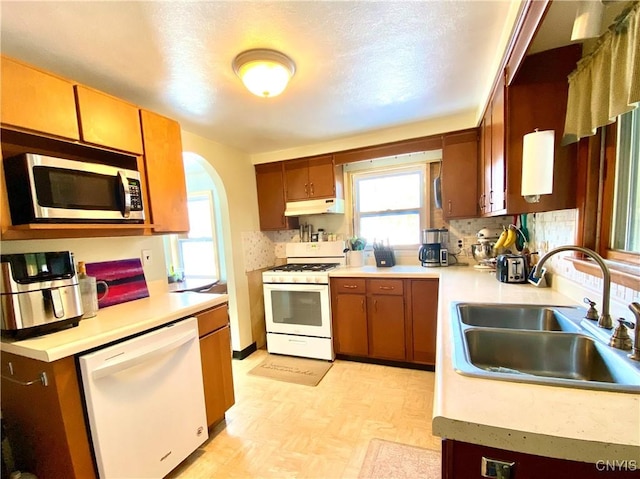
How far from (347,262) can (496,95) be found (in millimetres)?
2031

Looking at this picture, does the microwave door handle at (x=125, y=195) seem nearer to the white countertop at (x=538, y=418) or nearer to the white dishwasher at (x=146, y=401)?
the white dishwasher at (x=146, y=401)

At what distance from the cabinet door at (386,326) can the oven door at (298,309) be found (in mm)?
436

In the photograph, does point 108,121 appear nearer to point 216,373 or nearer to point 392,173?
point 216,373

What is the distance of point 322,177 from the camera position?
10.1ft

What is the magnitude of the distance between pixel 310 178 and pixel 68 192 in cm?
214

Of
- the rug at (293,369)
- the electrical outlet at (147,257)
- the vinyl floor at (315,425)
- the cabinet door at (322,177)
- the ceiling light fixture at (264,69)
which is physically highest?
the ceiling light fixture at (264,69)

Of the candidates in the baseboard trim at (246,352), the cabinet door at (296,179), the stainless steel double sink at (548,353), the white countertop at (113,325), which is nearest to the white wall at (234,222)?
the baseboard trim at (246,352)

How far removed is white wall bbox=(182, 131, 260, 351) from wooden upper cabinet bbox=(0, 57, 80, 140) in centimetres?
131

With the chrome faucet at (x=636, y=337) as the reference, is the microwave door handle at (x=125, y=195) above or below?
above

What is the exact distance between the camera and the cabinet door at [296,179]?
3.15m

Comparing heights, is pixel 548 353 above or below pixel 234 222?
below

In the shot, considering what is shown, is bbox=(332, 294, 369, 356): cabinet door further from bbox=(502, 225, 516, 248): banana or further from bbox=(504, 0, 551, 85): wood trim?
bbox=(504, 0, 551, 85): wood trim

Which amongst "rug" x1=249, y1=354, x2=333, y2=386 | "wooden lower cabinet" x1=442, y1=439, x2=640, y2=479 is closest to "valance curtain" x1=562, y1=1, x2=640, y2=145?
"wooden lower cabinet" x1=442, y1=439, x2=640, y2=479

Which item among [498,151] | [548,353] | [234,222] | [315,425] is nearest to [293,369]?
[315,425]
